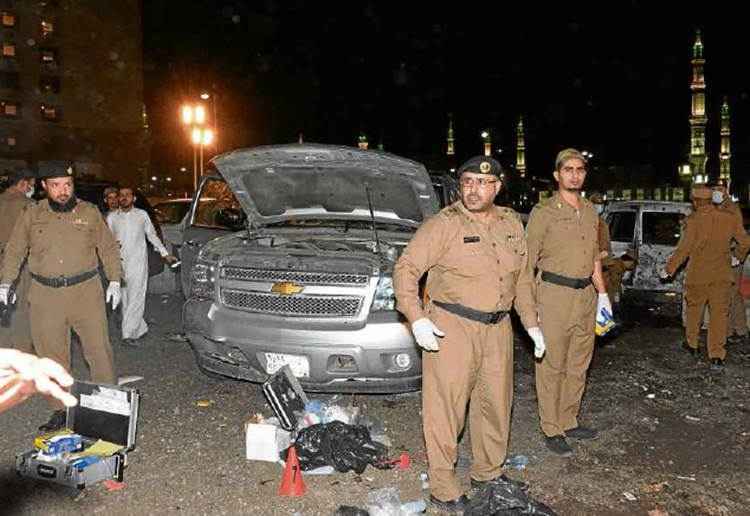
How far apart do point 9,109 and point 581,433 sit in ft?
227

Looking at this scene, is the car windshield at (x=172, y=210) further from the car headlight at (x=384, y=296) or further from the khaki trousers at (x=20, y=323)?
the car headlight at (x=384, y=296)

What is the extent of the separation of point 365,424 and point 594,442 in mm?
1687

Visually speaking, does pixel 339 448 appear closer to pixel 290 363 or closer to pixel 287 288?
pixel 290 363

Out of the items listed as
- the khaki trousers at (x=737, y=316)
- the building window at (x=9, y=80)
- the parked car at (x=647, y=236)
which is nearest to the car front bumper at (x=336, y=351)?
the khaki trousers at (x=737, y=316)

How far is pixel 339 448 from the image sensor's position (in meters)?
4.41

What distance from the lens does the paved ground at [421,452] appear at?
4047 millimetres

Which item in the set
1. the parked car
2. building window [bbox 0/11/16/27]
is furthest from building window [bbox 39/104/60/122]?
the parked car

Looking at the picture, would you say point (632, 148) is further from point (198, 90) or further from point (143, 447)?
point (143, 447)

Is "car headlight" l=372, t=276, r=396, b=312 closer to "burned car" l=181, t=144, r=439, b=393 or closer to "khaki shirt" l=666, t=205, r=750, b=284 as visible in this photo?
"burned car" l=181, t=144, r=439, b=393

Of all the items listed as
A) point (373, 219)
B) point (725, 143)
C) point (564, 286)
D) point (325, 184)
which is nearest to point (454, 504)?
point (564, 286)

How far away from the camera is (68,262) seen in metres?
5.14

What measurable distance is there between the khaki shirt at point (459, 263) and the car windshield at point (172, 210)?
30.1 feet

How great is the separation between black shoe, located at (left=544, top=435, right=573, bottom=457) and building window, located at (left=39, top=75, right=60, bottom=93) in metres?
69.6

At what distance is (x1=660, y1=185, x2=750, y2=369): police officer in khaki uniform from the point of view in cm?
699
